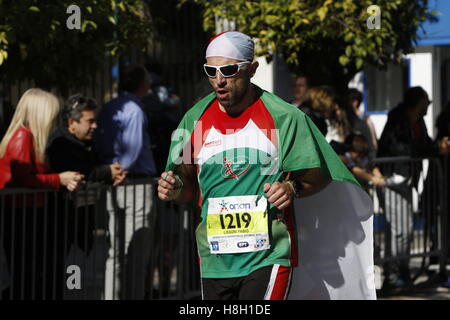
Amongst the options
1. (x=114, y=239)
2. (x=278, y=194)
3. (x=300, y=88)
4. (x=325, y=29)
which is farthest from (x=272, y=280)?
(x=300, y=88)

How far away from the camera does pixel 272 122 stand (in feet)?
18.4

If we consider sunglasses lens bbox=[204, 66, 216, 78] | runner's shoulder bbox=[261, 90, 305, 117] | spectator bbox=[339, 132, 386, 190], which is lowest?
spectator bbox=[339, 132, 386, 190]

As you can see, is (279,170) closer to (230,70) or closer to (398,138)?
(230,70)

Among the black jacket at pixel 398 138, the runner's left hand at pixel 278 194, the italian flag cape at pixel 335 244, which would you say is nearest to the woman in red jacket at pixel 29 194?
the italian flag cape at pixel 335 244

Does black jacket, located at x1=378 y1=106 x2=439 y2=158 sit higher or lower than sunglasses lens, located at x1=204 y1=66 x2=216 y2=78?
lower

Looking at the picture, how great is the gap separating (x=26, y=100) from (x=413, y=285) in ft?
15.9

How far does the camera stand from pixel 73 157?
795cm

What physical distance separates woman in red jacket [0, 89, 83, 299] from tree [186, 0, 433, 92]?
3253mm

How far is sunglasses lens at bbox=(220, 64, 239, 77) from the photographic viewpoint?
5547 mm

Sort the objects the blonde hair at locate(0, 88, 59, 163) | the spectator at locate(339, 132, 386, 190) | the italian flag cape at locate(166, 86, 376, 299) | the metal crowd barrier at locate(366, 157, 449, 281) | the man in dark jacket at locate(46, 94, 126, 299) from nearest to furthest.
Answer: the italian flag cape at locate(166, 86, 376, 299) → the blonde hair at locate(0, 88, 59, 163) → the man in dark jacket at locate(46, 94, 126, 299) → the spectator at locate(339, 132, 386, 190) → the metal crowd barrier at locate(366, 157, 449, 281)

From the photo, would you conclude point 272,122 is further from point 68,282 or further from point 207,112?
point 68,282

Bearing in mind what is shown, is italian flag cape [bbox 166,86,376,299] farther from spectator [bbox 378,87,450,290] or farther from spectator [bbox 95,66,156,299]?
spectator [bbox 378,87,450,290]

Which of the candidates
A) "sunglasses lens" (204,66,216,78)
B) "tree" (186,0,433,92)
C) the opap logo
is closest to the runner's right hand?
the opap logo
